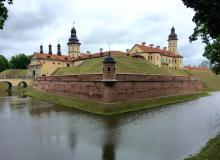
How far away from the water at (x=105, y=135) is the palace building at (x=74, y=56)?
33.9 m

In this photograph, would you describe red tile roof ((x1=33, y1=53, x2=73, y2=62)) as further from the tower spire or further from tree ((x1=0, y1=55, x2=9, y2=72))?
tree ((x1=0, y1=55, x2=9, y2=72))

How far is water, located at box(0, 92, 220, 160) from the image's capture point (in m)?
14.6

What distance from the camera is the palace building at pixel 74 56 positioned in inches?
2502

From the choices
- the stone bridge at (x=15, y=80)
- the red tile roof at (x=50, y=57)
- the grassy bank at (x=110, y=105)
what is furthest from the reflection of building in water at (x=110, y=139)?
the red tile roof at (x=50, y=57)

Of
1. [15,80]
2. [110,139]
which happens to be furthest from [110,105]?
[15,80]

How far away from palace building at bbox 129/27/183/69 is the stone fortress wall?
1826 centimetres

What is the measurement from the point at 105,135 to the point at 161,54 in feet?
175

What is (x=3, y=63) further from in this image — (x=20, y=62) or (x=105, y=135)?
(x=105, y=135)

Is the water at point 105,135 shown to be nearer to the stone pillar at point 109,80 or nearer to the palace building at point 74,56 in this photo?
the stone pillar at point 109,80

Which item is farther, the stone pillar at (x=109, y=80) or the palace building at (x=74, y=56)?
the palace building at (x=74, y=56)

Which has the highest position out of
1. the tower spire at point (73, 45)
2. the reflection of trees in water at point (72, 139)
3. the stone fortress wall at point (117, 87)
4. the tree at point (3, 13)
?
Result: the tower spire at point (73, 45)

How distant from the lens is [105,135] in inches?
730

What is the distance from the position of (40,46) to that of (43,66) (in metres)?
8.25

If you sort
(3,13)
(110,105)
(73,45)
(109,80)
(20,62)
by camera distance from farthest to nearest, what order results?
(20,62), (73,45), (109,80), (110,105), (3,13)
